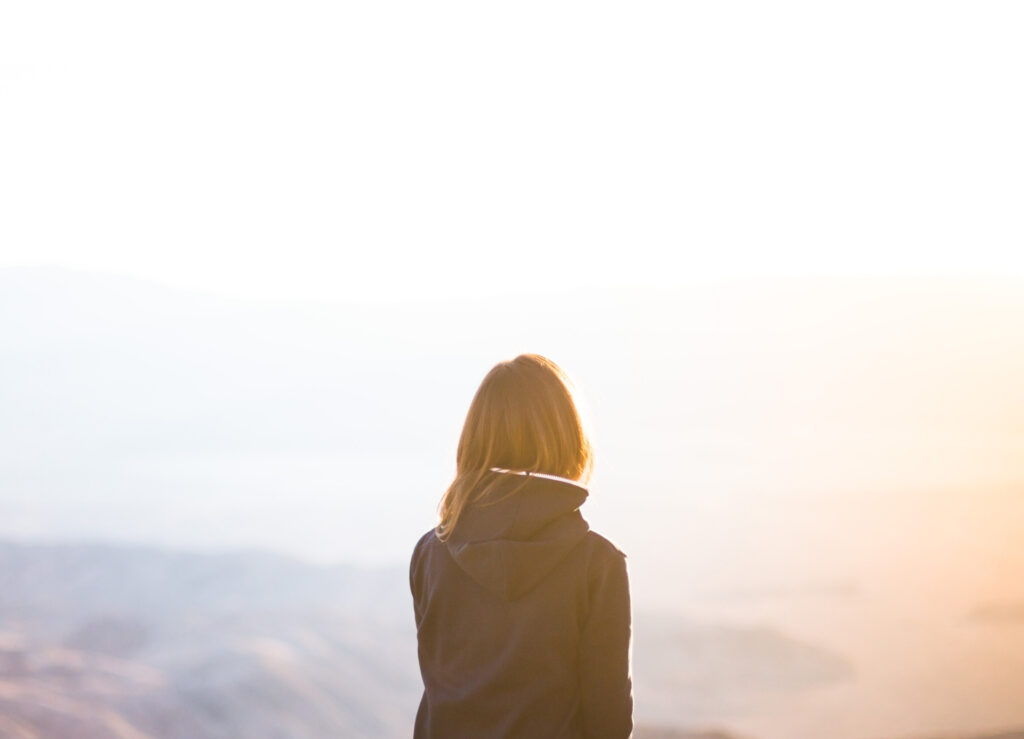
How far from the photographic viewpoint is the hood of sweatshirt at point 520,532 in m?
0.89

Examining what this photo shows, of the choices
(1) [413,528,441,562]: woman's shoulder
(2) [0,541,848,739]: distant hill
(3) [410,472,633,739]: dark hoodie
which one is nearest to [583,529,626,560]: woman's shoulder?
(3) [410,472,633,739]: dark hoodie

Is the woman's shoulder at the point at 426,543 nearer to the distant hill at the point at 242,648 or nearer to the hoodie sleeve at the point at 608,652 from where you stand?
the hoodie sleeve at the point at 608,652

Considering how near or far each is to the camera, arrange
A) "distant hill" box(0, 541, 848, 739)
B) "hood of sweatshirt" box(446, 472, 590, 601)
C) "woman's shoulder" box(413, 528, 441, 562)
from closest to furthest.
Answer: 1. "hood of sweatshirt" box(446, 472, 590, 601)
2. "woman's shoulder" box(413, 528, 441, 562)
3. "distant hill" box(0, 541, 848, 739)

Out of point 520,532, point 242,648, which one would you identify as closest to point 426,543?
point 520,532

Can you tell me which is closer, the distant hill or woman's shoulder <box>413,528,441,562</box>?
woman's shoulder <box>413,528,441,562</box>

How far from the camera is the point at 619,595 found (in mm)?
906

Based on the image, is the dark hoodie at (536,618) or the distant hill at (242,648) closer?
the dark hoodie at (536,618)

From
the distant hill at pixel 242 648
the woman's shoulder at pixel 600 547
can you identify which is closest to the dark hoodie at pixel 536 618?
the woman's shoulder at pixel 600 547

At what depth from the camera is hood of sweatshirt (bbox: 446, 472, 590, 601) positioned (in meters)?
0.89

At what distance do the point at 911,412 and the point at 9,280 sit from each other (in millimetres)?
4145

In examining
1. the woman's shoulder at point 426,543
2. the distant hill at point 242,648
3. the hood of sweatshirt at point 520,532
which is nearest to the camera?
the hood of sweatshirt at point 520,532

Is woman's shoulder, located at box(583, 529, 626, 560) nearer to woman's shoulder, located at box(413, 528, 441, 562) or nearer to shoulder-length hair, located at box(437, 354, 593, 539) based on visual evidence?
shoulder-length hair, located at box(437, 354, 593, 539)

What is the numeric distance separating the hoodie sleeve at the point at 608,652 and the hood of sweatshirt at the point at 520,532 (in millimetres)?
46

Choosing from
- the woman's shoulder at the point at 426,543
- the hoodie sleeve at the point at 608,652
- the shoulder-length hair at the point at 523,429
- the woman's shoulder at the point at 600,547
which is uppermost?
the shoulder-length hair at the point at 523,429
